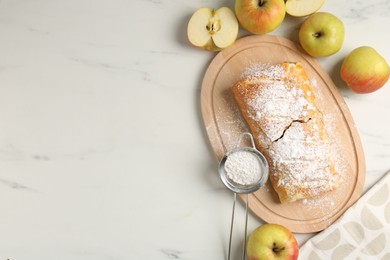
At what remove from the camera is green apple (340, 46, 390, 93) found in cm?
181

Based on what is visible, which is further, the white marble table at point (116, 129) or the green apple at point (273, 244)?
the white marble table at point (116, 129)

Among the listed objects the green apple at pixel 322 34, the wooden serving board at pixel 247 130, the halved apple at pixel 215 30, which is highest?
the green apple at pixel 322 34

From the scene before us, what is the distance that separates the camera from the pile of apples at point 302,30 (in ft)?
5.96

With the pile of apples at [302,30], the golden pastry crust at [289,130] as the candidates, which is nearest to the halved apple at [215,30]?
the pile of apples at [302,30]

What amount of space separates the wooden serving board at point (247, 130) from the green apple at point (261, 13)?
8 centimetres

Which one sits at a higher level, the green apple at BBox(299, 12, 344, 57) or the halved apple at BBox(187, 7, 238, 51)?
the green apple at BBox(299, 12, 344, 57)

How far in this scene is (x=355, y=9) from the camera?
194 centimetres

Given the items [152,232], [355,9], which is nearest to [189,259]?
[152,232]

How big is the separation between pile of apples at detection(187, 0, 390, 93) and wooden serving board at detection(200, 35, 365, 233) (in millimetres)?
54

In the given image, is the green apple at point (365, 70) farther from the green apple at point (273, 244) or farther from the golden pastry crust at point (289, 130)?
the green apple at point (273, 244)

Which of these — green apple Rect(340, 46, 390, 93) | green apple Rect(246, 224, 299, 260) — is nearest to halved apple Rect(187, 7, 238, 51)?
green apple Rect(340, 46, 390, 93)

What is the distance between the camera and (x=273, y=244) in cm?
177

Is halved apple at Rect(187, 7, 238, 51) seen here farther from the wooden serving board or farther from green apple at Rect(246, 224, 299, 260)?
green apple at Rect(246, 224, 299, 260)

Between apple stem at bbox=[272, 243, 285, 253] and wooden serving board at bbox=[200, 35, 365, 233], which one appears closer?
apple stem at bbox=[272, 243, 285, 253]
